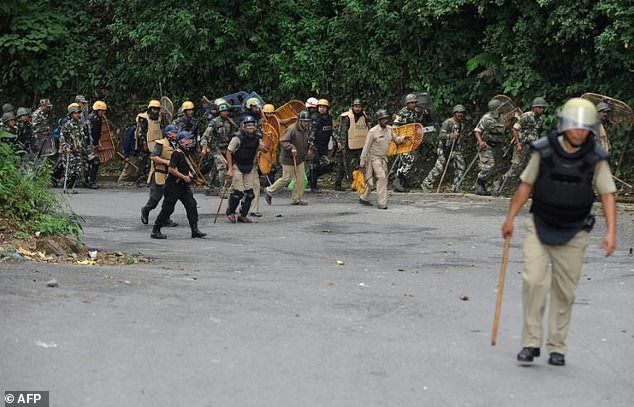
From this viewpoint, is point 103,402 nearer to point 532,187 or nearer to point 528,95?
point 532,187

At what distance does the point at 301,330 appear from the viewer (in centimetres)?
864

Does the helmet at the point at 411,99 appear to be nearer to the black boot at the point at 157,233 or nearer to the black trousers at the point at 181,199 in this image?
the black trousers at the point at 181,199

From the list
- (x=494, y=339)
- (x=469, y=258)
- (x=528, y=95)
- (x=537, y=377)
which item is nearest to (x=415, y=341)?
(x=494, y=339)

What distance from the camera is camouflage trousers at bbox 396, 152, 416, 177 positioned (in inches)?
878

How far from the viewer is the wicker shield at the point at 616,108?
19391 millimetres

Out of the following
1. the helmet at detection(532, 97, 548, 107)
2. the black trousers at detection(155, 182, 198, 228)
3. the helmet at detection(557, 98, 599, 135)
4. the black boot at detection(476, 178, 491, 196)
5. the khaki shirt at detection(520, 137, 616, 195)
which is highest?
the helmet at detection(532, 97, 548, 107)

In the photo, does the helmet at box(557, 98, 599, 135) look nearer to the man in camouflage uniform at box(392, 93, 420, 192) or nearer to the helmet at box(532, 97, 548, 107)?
the helmet at box(532, 97, 548, 107)

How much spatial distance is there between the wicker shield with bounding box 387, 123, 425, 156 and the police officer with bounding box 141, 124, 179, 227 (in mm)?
6100

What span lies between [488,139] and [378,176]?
120 inches

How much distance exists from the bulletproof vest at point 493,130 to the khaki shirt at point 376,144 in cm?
252

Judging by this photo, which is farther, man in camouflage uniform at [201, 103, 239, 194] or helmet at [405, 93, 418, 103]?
helmet at [405, 93, 418, 103]

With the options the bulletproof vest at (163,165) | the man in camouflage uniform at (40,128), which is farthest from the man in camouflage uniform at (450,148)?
the man in camouflage uniform at (40,128)

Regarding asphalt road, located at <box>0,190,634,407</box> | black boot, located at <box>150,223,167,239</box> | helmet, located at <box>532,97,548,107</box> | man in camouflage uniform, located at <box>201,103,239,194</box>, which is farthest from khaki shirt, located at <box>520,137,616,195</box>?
helmet, located at <box>532,97,548,107</box>

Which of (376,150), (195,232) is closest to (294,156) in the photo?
(376,150)
